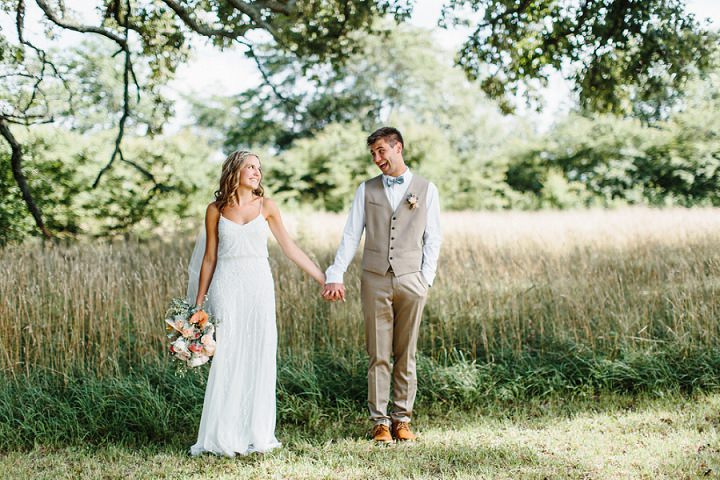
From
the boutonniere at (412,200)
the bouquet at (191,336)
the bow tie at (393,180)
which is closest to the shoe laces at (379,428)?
the bouquet at (191,336)

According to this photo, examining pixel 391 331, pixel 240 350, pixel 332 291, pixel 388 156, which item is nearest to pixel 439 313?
pixel 391 331

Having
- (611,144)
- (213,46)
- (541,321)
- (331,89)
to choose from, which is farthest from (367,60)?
(541,321)

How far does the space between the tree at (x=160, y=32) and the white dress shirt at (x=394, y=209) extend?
505 cm

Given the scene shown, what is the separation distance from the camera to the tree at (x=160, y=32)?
8656 millimetres

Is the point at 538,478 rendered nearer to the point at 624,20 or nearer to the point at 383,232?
the point at 383,232

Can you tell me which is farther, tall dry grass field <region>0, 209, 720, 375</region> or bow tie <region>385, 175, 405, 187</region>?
tall dry grass field <region>0, 209, 720, 375</region>

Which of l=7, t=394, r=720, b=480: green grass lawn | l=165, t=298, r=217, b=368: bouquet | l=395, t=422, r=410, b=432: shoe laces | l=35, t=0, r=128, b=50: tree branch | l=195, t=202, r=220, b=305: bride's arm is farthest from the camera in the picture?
l=35, t=0, r=128, b=50: tree branch

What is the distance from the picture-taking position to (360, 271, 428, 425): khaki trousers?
14.3 feet

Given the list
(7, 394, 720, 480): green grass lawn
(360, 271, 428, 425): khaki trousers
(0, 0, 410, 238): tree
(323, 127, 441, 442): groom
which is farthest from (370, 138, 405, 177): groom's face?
(0, 0, 410, 238): tree

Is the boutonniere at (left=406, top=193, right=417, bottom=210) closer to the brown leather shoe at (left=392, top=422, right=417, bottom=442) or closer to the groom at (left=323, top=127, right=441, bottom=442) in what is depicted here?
the groom at (left=323, top=127, right=441, bottom=442)

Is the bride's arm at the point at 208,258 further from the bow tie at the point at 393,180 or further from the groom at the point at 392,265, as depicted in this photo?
the bow tie at the point at 393,180

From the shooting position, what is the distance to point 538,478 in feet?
12.1

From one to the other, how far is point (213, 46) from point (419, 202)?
6.57m

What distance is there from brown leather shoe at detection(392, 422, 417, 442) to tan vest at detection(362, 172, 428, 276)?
1.08 metres
